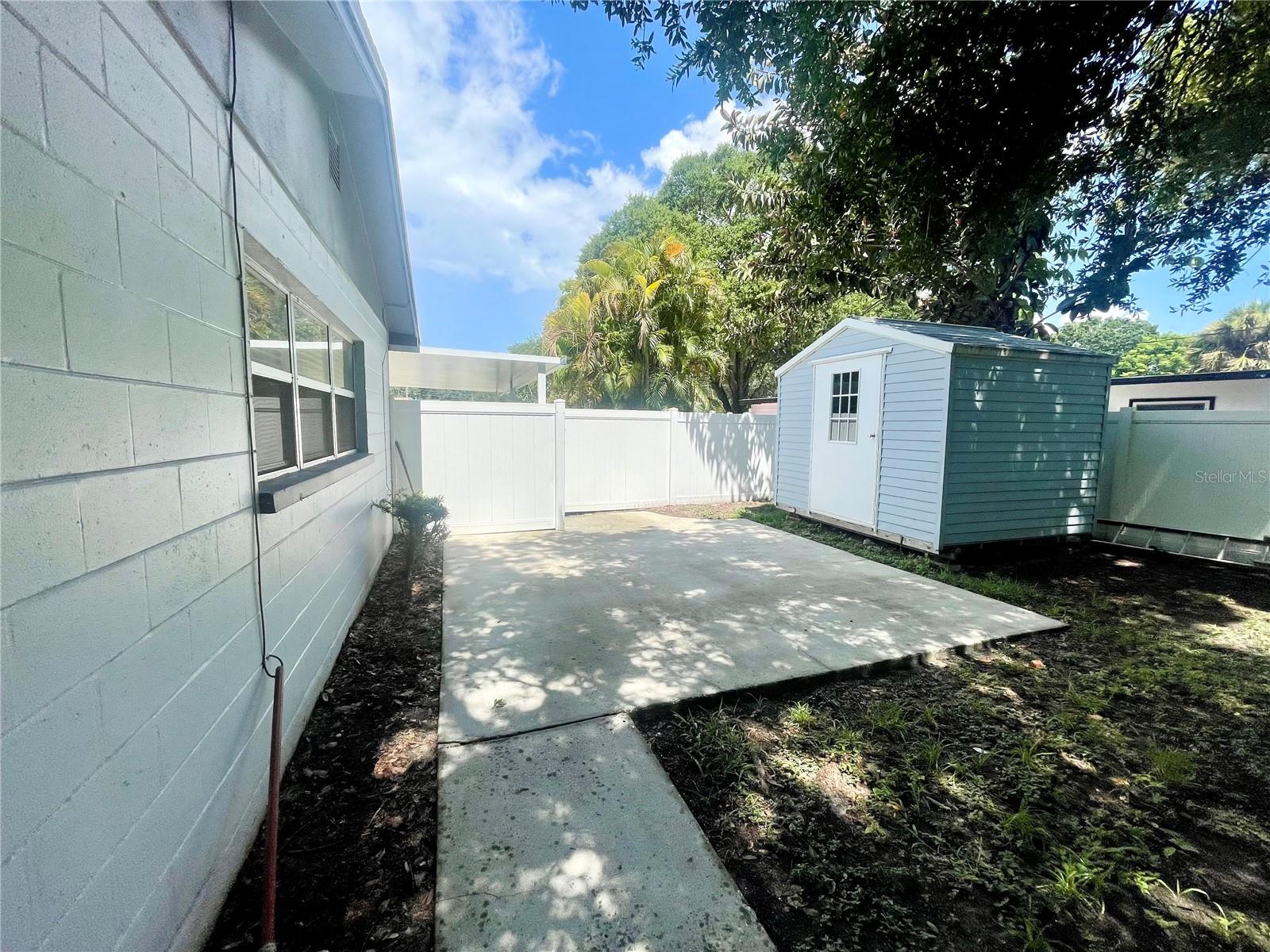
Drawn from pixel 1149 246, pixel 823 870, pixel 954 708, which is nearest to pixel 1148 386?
pixel 1149 246

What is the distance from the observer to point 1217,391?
10.7 meters

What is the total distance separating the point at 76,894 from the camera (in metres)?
1.04

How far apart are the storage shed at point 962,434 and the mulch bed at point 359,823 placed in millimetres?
5584

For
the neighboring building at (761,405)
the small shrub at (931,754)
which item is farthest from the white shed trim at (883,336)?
the neighboring building at (761,405)

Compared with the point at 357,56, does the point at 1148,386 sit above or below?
below

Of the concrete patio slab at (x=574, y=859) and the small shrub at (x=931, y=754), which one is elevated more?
the concrete patio slab at (x=574, y=859)

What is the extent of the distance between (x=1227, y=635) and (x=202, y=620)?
21.5 ft

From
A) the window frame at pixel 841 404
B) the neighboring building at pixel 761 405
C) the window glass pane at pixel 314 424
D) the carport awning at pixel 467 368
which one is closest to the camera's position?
the window glass pane at pixel 314 424

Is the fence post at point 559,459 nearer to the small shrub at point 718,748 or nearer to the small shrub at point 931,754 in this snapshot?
the small shrub at point 718,748

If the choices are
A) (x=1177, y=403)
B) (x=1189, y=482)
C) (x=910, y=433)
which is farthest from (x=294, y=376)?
(x=1177, y=403)

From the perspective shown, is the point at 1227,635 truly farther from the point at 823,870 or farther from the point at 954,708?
the point at 823,870

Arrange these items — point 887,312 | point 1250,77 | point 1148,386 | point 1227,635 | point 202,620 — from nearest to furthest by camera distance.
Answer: point 202,620, point 1227,635, point 1250,77, point 1148,386, point 887,312

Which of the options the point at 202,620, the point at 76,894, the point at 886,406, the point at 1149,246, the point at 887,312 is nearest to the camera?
the point at 76,894

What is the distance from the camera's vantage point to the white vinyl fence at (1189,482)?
6.00 m
